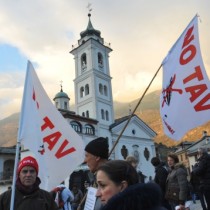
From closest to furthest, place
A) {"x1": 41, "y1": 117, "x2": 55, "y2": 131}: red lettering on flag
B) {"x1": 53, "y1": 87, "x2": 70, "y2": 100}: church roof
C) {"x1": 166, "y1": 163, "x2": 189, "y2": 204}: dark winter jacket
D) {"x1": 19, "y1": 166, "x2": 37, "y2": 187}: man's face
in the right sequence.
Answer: {"x1": 19, "y1": 166, "x2": 37, "y2": 187}: man's face → {"x1": 41, "y1": 117, "x2": 55, "y2": 131}: red lettering on flag → {"x1": 166, "y1": 163, "x2": 189, "y2": 204}: dark winter jacket → {"x1": 53, "y1": 87, "x2": 70, "y2": 100}: church roof

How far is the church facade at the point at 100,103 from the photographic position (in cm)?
4372

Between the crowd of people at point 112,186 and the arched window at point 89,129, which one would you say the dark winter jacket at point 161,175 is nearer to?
the crowd of people at point 112,186

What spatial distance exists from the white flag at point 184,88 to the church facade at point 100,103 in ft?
117

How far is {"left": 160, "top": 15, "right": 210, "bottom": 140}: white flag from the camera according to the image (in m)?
4.64

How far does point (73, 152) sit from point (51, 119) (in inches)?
24.0

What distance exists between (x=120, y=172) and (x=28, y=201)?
6.59 ft

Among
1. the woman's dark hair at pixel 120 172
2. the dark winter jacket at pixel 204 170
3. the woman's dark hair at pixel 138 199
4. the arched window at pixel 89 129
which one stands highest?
the arched window at pixel 89 129

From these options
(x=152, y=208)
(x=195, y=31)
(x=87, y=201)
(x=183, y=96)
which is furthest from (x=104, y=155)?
(x=195, y=31)

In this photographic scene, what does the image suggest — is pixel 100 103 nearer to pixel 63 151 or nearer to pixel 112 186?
pixel 63 151

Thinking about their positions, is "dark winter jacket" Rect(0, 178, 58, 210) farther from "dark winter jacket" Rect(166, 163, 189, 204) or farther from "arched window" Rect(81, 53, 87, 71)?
"arched window" Rect(81, 53, 87, 71)

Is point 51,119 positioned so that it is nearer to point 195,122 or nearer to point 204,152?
point 195,122

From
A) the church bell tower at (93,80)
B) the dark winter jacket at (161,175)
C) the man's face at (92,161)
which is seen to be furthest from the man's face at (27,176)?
the church bell tower at (93,80)

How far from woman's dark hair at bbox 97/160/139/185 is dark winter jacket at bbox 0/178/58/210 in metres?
1.89

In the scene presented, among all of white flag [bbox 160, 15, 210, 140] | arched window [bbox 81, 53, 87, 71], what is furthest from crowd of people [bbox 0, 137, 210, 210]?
arched window [bbox 81, 53, 87, 71]
